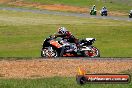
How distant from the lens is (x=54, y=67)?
22.7 metres

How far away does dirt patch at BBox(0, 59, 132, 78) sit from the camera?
68.1 feet

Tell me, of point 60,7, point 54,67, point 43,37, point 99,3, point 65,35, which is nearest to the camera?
point 54,67

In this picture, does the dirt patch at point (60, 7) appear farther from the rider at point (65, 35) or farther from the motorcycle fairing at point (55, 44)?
the motorcycle fairing at point (55, 44)

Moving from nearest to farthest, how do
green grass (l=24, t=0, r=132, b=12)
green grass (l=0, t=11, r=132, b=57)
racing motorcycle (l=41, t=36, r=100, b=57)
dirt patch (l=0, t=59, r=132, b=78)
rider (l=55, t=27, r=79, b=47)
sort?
dirt patch (l=0, t=59, r=132, b=78) → rider (l=55, t=27, r=79, b=47) → racing motorcycle (l=41, t=36, r=100, b=57) → green grass (l=0, t=11, r=132, b=57) → green grass (l=24, t=0, r=132, b=12)

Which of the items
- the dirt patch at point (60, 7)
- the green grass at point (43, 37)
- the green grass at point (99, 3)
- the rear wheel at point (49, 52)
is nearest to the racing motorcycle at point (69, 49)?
the rear wheel at point (49, 52)

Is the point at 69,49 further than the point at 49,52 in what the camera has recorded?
No

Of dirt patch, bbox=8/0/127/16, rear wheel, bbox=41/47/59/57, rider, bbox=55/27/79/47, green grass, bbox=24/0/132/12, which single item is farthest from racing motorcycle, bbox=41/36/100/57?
green grass, bbox=24/0/132/12

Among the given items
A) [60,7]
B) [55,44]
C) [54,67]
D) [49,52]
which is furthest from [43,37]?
[60,7]

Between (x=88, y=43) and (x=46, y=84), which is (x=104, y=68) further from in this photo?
(x=46, y=84)

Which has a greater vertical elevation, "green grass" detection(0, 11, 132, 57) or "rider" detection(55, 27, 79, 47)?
"rider" detection(55, 27, 79, 47)

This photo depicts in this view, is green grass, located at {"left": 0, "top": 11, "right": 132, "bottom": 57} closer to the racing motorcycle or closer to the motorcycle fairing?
the racing motorcycle

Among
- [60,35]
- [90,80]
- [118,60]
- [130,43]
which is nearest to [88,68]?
[118,60]

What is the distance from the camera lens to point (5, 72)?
21.1m

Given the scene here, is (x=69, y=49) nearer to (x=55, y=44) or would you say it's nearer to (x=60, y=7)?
(x=55, y=44)
